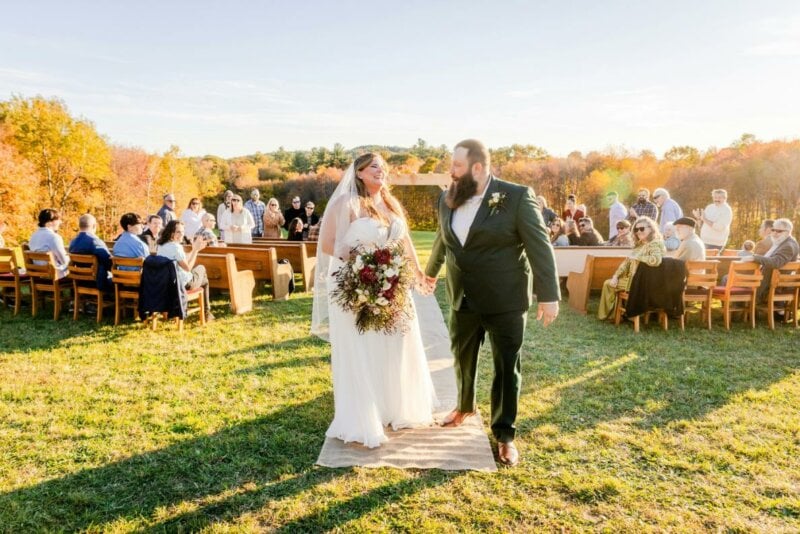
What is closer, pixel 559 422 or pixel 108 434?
pixel 108 434

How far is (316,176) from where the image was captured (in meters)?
41.5

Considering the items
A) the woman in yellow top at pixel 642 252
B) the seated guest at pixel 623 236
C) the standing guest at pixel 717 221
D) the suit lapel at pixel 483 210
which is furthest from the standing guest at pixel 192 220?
the standing guest at pixel 717 221

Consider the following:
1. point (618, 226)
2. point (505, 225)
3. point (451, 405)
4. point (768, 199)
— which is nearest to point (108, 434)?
point (451, 405)

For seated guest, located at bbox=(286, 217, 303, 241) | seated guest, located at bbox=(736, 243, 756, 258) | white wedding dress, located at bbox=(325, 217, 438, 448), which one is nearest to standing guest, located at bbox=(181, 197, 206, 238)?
seated guest, located at bbox=(286, 217, 303, 241)

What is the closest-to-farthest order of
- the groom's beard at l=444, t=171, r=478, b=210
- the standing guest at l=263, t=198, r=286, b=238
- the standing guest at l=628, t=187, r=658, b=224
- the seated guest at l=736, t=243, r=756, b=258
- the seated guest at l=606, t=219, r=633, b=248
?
the groom's beard at l=444, t=171, r=478, b=210
the seated guest at l=736, t=243, r=756, b=258
the seated guest at l=606, t=219, r=633, b=248
the standing guest at l=628, t=187, r=658, b=224
the standing guest at l=263, t=198, r=286, b=238

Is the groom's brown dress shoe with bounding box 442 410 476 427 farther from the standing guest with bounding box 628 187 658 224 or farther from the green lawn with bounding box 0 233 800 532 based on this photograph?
the standing guest with bounding box 628 187 658 224

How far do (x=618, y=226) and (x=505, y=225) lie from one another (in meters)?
8.70

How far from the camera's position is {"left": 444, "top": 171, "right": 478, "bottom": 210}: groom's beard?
346 centimetres

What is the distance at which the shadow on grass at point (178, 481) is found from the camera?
2984 millimetres

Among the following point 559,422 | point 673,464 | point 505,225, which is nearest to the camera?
point 505,225

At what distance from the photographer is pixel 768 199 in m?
17.5

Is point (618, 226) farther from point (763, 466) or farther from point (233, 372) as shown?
point (233, 372)

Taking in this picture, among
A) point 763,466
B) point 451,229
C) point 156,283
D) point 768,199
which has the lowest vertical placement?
point 763,466

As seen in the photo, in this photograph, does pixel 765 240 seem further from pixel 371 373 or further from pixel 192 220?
pixel 192 220
